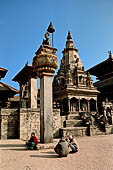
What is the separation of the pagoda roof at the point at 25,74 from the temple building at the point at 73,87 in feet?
28.6

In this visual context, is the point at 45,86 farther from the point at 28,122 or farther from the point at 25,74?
the point at 25,74

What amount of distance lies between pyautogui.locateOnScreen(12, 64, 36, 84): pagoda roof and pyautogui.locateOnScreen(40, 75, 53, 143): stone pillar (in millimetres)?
6603

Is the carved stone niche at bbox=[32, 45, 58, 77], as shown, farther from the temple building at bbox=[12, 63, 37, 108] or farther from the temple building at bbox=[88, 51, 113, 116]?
the temple building at bbox=[88, 51, 113, 116]

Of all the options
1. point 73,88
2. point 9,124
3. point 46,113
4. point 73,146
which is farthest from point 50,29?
point 73,88

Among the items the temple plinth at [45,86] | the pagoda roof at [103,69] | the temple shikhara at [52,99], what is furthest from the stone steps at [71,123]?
the pagoda roof at [103,69]

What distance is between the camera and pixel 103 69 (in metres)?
34.0

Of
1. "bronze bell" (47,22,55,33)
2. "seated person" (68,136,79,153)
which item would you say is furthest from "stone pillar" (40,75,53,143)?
"bronze bell" (47,22,55,33)

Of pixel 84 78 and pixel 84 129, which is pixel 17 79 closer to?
pixel 84 129

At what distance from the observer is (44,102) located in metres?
8.95

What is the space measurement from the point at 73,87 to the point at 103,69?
446 inches

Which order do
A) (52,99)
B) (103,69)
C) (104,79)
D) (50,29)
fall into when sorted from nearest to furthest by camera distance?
(50,29), (52,99), (104,79), (103,69)

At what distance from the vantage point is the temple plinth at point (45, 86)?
28.7 feet

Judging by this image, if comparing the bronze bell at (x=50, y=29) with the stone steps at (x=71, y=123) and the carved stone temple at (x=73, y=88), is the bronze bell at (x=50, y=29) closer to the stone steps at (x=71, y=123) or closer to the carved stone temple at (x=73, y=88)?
the stone steps at (x=71, y=123)

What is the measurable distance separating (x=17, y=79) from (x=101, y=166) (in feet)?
50.0
